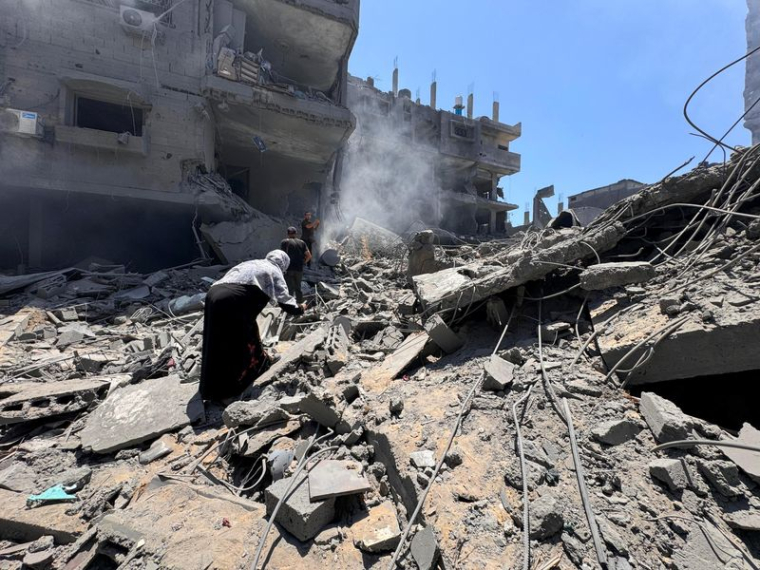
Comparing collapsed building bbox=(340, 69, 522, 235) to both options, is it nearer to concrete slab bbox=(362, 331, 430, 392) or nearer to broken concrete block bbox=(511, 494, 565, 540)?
concrete slab bbox=(362, 331, 430, 392)

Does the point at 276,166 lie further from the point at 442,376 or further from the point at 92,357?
the point at 442,376

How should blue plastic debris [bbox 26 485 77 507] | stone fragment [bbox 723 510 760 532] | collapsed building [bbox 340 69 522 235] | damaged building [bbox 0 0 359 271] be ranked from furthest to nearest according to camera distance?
1. collapsed building [bbox 340 69 522 235]
2. damaged building [bbox 0 0 359 271]
3. blue plastic debris [bbox 26 485 77 507]
4. stone fragment [bbox 723 510 760 532]

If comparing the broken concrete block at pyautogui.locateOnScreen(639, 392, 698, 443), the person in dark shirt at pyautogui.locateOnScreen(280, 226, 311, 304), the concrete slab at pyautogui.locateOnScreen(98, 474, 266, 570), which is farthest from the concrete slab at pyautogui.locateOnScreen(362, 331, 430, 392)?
the person in dark shirt at pyautogui.locateOnScreen(280, 226, 311, 304)

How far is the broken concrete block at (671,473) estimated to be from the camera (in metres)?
1.60

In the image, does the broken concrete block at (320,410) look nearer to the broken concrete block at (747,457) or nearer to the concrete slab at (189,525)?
the concrete slab at (189,525)

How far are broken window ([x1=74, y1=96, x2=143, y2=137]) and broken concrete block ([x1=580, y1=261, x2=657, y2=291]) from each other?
1038 centimetres

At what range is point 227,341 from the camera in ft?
10.6

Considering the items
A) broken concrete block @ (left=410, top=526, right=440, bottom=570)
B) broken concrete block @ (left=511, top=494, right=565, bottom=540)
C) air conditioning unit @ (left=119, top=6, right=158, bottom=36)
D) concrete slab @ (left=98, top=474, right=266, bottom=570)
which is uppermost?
air conditioning unit @ (left=119, top=6, right=158, bottom=36)

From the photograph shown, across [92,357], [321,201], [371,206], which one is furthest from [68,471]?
[371,206]

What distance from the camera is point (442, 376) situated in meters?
2.91

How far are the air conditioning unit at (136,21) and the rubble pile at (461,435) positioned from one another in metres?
7.97

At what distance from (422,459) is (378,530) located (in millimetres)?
420

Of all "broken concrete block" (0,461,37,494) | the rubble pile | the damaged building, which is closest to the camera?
the rubble pile

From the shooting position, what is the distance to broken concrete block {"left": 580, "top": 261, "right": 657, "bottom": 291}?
2865mm
